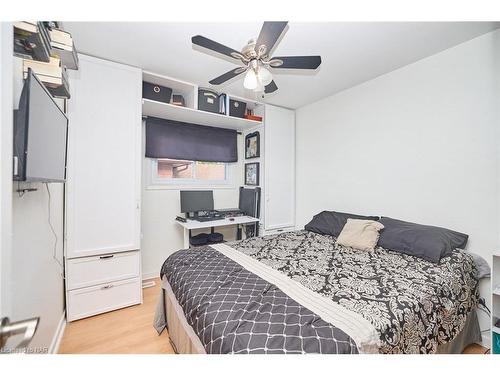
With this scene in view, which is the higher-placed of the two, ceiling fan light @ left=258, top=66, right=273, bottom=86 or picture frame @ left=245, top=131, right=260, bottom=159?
ceiling fan light @ left=258, top=66, right=273, bottom=86

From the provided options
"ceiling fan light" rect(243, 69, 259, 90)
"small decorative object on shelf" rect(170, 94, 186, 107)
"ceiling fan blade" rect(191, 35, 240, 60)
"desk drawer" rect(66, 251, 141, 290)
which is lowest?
"desk drawer" rect(66, 251, 141, 290)

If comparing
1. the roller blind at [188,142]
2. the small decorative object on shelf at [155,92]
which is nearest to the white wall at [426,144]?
the roller blind at [188,142]

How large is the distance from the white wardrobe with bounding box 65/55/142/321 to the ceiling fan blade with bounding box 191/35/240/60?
1.20 meters

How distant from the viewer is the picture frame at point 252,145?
3305mm

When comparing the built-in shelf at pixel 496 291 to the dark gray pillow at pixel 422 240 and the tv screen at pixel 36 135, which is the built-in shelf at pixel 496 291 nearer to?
the dark gray pillow at pixel 422 240

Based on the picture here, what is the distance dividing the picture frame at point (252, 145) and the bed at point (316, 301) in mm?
1735

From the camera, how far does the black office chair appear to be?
10.5ft

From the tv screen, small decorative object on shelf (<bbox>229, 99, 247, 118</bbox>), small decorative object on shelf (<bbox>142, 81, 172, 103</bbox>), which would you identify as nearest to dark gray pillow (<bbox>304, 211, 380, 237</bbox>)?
small decorative object on shelf (<bbox>229, 99, 247, 118</bbox>)

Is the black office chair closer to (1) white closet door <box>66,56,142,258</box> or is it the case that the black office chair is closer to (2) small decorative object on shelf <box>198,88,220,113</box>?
(2) small decorative object on shelf <box>198,88,220,113</box>

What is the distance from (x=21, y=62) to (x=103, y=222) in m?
1.49

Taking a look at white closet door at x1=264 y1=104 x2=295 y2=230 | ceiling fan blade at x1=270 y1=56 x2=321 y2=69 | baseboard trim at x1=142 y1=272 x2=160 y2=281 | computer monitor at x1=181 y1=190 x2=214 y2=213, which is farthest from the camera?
white closet door at x1=264 y1=104 x2=295 y2=230

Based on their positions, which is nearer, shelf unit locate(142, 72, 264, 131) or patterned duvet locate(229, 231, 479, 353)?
patterned duvet locate(229, 231, 479, 353)

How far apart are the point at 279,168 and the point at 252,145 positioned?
1.87ft
